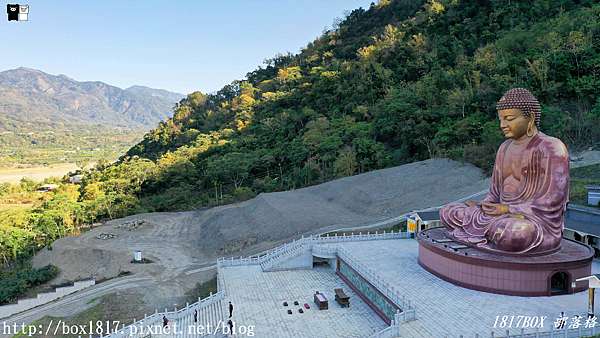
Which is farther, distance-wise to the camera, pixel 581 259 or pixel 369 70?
pixel 369 70

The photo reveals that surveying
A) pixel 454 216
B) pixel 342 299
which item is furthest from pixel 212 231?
pixel 454 216

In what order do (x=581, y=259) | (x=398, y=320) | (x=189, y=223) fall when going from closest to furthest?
(x=398, y=320)
(x=581, y=259)
(x=189, y=223)

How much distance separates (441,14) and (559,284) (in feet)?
190

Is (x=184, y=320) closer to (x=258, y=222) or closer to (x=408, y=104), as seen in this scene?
(x=258, y=222)

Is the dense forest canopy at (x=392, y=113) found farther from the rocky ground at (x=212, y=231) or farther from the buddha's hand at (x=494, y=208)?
the buddha's hand at (x=494, y=208)

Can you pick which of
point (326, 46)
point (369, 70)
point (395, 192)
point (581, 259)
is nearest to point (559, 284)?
point (581, 259)

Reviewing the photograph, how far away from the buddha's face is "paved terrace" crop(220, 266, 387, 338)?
8073 millimetres

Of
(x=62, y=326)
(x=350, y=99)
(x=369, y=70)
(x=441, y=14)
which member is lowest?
(x=62, y=326)

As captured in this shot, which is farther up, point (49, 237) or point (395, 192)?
point (395, 192)

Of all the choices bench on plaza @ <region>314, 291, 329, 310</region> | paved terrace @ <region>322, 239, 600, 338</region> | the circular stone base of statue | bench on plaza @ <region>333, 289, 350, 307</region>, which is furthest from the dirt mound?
the circular stone base of statue

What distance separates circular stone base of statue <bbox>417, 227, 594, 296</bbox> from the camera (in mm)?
15078

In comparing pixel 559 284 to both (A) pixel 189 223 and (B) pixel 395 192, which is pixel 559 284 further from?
(A) pixel 189 223

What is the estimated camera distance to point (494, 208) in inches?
653

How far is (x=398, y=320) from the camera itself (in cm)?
1384
